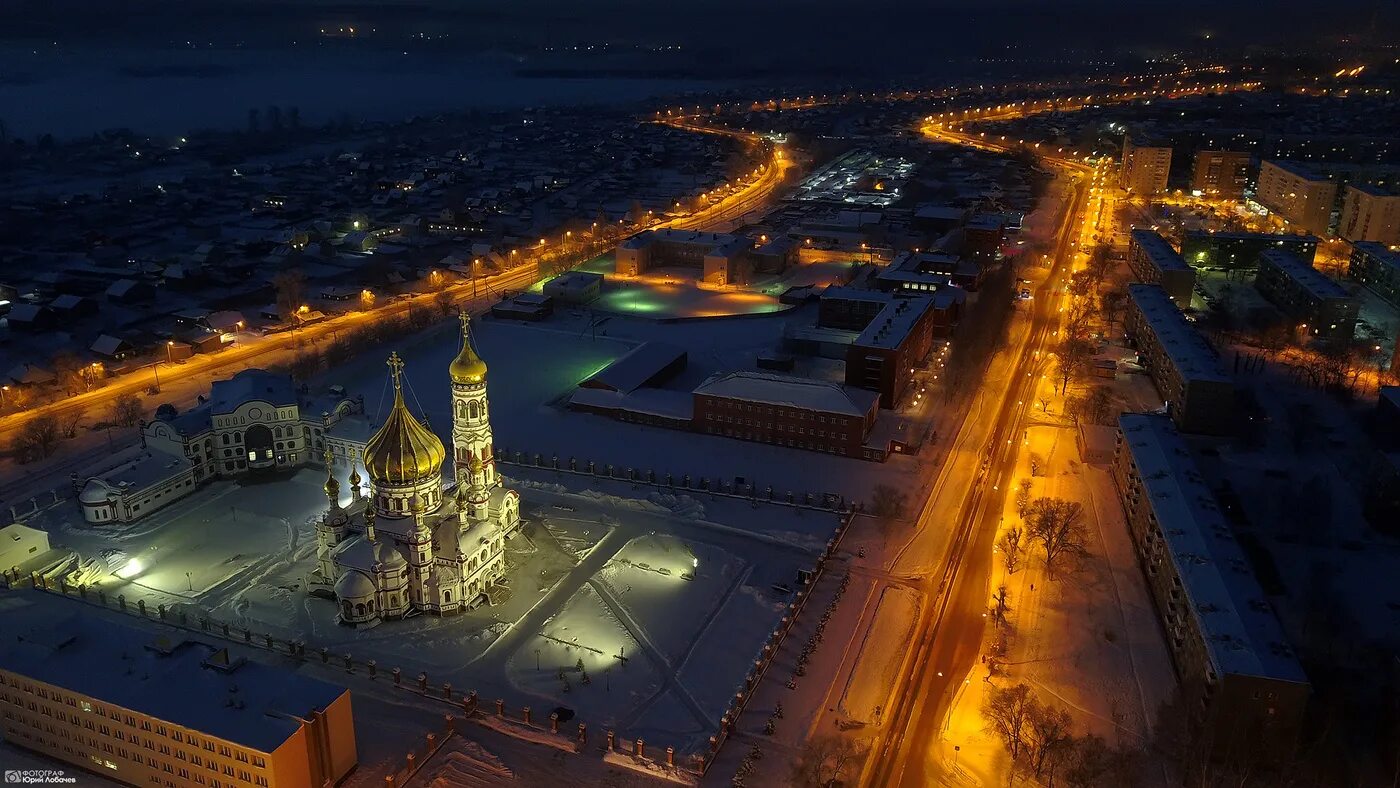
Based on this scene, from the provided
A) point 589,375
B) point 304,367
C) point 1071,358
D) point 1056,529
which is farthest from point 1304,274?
point 304,367

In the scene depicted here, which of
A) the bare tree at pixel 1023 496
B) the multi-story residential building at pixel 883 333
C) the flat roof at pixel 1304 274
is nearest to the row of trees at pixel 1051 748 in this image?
the bare tree at pixel 1023 496

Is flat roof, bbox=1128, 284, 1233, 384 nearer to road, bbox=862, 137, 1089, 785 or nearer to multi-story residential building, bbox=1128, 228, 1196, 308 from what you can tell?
road, bbox=862, 137, 1089, 785

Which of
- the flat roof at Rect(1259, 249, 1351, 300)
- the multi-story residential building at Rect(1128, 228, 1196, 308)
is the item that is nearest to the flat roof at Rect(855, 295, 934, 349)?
the multi-story residential building at Rect(1128, 228, 1196, 308)

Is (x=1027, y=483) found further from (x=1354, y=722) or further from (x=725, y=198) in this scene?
(x=725, y=198)

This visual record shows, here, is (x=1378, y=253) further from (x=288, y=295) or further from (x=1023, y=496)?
(x=288, y=295)

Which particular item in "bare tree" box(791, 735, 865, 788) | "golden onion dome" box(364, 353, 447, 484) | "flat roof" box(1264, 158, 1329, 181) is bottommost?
"bare tree" box(791, 735, 865, 788)

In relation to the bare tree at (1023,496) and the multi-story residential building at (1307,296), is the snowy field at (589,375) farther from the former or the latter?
the multi-story residential building at (1307,296)

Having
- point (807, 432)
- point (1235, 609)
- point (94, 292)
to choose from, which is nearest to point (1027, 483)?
point (807, 432)
